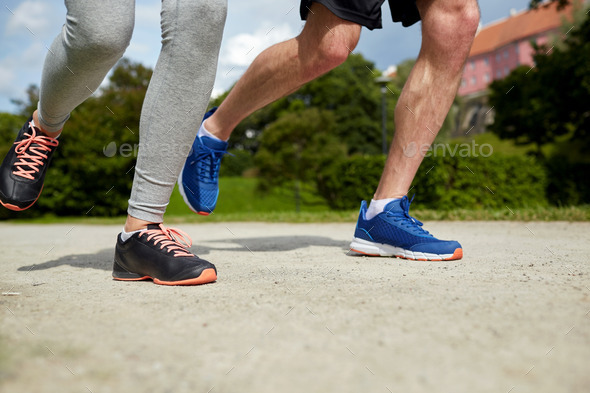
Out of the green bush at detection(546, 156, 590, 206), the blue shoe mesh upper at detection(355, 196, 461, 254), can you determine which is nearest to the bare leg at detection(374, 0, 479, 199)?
the blue shoe mesh upper at detection(355, 196, 461, 254)

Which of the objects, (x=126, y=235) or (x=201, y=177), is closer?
(x=126, y=235)

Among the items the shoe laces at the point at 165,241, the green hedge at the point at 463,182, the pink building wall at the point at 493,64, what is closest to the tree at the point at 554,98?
the green hedge at the point at 463,182

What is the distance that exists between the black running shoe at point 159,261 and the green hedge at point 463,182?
6.66 meters

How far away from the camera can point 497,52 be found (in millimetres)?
55375

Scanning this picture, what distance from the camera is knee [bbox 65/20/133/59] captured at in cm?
154

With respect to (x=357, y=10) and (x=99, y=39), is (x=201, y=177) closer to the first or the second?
(x=99, y=39)

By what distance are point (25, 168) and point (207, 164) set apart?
80 cm

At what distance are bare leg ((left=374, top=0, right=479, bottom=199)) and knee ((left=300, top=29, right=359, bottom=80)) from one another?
45 centimetres

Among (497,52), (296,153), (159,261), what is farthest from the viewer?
(497,52)

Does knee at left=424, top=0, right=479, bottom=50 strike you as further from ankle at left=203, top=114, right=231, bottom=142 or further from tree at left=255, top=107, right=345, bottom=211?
tree at left=255, top=107, right=345, bottom=211

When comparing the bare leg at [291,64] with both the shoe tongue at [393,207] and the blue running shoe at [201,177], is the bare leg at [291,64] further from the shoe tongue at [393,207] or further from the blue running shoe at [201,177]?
the shoe tongue at [393,207]

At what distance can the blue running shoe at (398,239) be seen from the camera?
2.17 meters

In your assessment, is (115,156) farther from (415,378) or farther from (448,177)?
(415,378)

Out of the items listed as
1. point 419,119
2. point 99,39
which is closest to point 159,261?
point 99,39
